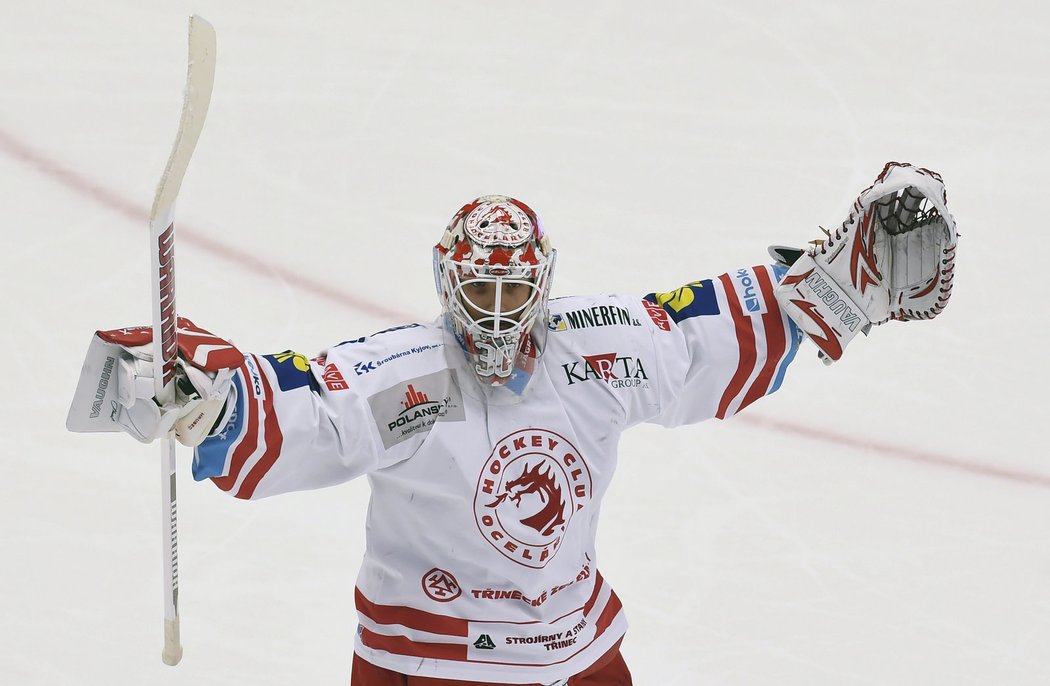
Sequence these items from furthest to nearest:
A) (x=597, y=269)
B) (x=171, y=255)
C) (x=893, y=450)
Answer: (x=597, y=269) → (x=893, y=450) → (x=171, y=255)

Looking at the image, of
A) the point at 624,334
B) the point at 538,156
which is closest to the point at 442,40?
the point at 538,156

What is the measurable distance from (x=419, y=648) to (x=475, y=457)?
1.18 feet

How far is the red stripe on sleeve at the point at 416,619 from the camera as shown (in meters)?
2.64

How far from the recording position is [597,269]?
487 centimetres

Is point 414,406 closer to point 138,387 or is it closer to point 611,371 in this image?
point 611,371

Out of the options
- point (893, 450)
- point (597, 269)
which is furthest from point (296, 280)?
point (893, 450)

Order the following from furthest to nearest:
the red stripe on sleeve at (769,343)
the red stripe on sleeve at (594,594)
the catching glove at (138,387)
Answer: the red stripe on sleeve at (769,343) < the red stripe on sleeve at (594,594) < the catching glove at (138,387)

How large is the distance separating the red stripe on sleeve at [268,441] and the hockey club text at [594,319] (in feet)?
1.68

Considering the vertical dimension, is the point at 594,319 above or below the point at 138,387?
above

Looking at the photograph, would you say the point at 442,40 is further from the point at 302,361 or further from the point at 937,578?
the point at 302,361

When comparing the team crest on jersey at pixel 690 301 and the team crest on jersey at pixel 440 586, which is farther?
the team crest on jersey at pixel 690 301

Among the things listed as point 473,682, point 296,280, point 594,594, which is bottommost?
point 473,682

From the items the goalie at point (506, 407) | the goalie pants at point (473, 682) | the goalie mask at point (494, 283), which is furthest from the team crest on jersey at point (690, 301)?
the goalie pants at point (473, 682)

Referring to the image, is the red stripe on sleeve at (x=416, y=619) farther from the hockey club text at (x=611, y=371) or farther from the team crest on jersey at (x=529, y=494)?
the hockey club text at (x=611, y=371)
